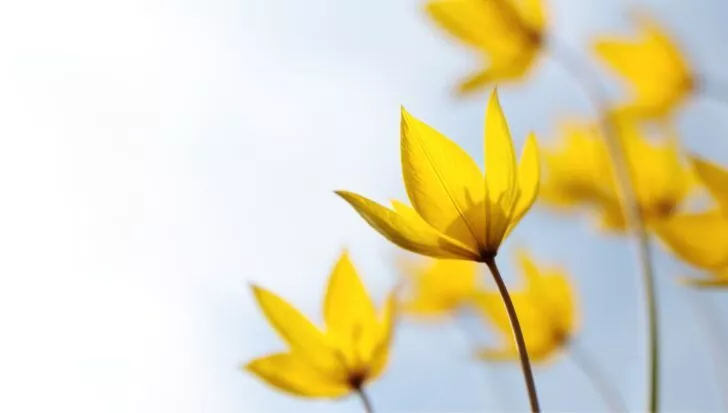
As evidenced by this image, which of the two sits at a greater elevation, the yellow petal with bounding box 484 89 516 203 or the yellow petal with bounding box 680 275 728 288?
the yellow petal with bounding box 484 89 516 203

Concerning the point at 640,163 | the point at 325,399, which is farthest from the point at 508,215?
the point at 640,163

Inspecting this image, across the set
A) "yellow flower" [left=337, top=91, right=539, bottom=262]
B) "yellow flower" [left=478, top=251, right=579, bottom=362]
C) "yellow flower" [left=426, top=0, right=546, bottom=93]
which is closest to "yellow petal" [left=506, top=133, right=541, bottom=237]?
"yellow flower" [left=337, top=91, right=539, bottom=262]

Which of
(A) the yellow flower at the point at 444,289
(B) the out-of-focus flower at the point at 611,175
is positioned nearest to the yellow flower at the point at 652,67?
(B) the out-of-focus flower at the point at 611,175

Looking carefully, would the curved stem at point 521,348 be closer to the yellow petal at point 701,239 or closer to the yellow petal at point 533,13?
the yellow petal at point 701,239

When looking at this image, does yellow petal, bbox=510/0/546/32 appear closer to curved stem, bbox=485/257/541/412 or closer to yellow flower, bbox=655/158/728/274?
yellow flower, bbox=655/158/728/274

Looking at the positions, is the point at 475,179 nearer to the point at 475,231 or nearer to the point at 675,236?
the point at 475,231

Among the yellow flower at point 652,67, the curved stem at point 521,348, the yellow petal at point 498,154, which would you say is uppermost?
the yellow flower at point 652,67
